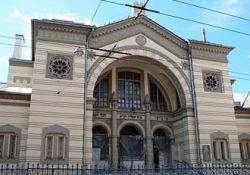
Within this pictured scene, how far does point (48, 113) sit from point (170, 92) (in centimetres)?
999

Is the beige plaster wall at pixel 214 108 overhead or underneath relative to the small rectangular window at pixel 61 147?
overhead

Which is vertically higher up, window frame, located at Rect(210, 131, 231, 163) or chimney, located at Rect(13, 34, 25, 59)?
chimney, located at Rect(13, 34, 25, 59)

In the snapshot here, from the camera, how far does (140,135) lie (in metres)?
22.7

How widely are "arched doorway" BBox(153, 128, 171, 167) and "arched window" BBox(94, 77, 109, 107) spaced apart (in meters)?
4.51

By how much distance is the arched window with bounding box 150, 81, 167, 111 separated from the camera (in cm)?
2442

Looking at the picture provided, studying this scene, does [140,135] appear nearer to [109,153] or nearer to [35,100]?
[109,153]

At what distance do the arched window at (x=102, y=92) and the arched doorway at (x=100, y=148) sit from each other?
1850 millimetres

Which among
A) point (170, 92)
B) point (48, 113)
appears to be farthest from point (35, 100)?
point (170, 92)

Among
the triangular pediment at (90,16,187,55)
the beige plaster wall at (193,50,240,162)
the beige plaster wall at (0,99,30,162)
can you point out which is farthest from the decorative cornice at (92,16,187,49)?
the beige plaster wall at (0,99,30,162)

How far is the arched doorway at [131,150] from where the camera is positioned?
2211 cm

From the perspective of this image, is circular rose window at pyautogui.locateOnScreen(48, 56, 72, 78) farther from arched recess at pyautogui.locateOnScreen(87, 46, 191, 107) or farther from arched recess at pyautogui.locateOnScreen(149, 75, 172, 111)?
arched recess at pyautogui.locateOnScreen(149, 75, 172, 111)

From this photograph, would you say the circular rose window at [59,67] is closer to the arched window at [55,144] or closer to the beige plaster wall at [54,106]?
the beige plaster wall at [54,106]

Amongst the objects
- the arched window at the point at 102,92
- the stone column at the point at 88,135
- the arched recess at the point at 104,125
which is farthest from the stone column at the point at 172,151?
the stone column at the point at 88,135

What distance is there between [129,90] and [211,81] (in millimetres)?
6058
